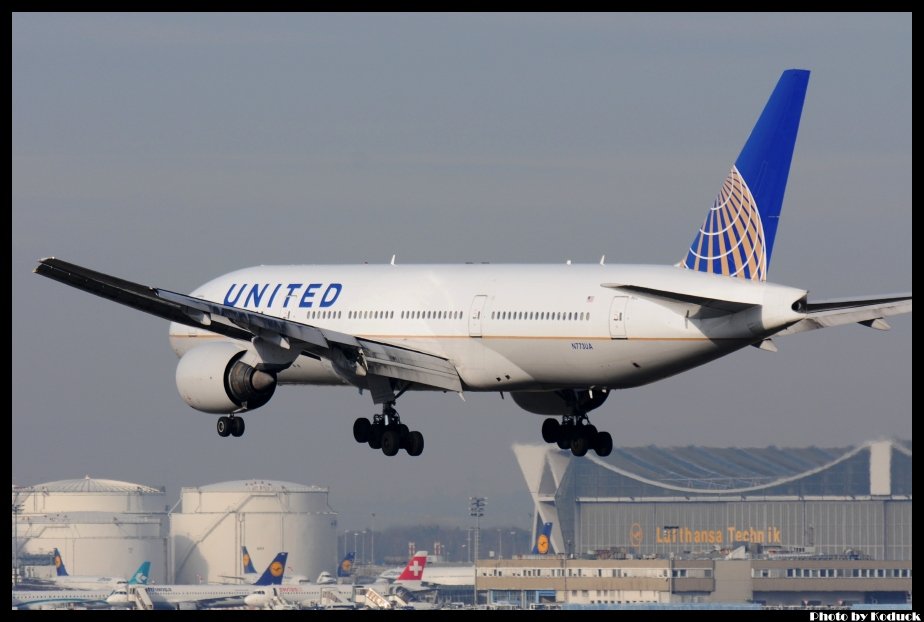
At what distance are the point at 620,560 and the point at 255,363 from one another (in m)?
85.2

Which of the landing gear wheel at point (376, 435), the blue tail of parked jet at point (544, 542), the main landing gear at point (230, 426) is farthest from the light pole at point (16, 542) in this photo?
the landing gear wheel at point (376, 435)

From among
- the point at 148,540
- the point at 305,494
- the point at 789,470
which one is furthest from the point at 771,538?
the point at 148,540

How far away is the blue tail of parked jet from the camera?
151750mm

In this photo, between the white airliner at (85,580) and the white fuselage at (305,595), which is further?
the white airliner at (85,580)

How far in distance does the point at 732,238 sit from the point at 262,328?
1297cm

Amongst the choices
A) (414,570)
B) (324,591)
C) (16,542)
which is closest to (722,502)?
(414,570)

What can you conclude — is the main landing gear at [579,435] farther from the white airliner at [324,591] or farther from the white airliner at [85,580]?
the white airliner at [85,580]

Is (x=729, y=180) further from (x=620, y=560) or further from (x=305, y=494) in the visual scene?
(x=305, y=494)

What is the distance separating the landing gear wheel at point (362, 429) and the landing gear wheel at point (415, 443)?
4.58 feet

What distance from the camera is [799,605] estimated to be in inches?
5241

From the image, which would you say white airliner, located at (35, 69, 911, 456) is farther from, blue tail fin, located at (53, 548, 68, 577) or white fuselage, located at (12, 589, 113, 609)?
blue tail fin, located at (53, 548, 68, 577)

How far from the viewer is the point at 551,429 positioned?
196ft

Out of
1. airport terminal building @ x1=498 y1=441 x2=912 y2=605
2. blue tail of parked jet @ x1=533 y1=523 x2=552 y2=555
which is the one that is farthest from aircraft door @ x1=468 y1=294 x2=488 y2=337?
blue tail of parked jet @ x1=533 y1=523 x2=552 y2=555

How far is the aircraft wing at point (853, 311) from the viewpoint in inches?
2013
